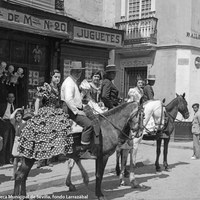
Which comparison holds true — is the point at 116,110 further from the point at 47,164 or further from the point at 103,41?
the point at 103,41

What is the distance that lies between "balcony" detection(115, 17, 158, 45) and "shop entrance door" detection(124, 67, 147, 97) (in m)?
1.50

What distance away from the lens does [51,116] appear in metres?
6.41

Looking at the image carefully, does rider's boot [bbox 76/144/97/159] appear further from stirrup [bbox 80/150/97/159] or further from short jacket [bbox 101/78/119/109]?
short jacket [bbox 101/78/119/109]

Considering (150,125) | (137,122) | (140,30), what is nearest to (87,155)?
(137,122)

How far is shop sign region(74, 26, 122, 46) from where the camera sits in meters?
11.2

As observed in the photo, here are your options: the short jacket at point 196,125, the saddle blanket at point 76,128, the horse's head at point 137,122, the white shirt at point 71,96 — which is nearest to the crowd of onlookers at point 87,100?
the white shirt at point 71,96

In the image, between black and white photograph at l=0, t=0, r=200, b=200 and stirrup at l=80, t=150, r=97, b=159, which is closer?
black and white photograph at l=0, t=0, r=200, b=200

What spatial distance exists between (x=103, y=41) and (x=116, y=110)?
5.21 meters

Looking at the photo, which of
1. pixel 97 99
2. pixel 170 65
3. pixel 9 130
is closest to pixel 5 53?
pixel 9 130

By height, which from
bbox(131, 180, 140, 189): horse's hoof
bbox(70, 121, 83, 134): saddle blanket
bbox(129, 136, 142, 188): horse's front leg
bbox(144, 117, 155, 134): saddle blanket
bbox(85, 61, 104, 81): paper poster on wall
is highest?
bbox(85, 61, 104, 81): paper poster on wall

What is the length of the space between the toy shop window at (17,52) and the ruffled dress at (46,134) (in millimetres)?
4440

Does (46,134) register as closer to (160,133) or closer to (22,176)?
(22,176)

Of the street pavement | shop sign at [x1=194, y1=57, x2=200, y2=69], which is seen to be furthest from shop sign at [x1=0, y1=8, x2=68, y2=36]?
shop sign at [x1=194, y1=57, x2=200, y2=69]

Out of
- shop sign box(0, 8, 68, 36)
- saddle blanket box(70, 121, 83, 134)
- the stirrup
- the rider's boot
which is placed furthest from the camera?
shop sign box(0, 8, 68, 36)
